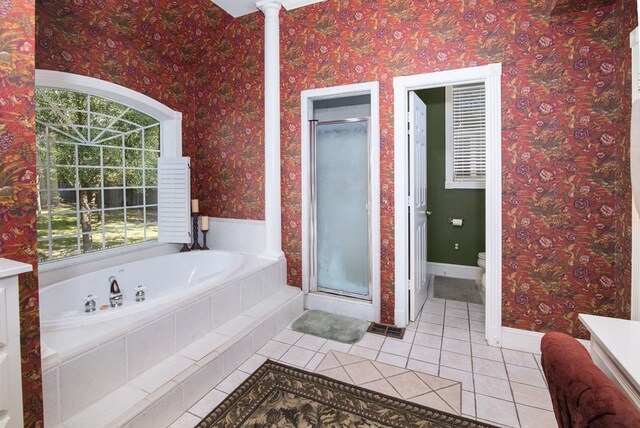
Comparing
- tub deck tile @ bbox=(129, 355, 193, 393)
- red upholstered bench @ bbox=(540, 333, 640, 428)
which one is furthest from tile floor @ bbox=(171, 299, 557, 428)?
red upholstered bench @ bbox=(540, 333, 640, 428)

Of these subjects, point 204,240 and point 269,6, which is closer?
point 269,6

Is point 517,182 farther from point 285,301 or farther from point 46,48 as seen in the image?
point 46,48

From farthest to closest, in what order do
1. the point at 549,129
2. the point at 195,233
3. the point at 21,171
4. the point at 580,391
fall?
1. the point at 195,233
2. the point at 549,129
3. the point at 21,171
4. the point at 580,391

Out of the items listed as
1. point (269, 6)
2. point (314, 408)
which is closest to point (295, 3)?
point (269, 6)

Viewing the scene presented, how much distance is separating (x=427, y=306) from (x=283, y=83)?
265 cm

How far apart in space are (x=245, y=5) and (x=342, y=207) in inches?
85.2

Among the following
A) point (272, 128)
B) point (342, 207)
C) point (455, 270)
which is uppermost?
point (272, 128)

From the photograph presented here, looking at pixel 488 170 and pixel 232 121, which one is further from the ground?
pixel 232 121

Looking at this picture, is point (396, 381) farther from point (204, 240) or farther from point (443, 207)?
point (443, 207)

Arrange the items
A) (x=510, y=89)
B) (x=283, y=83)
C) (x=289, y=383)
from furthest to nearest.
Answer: (x=283, y=83)
(x=510, y=89)
(x=289, y=383)

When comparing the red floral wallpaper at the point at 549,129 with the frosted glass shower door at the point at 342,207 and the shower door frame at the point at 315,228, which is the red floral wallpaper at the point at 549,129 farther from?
the shower door frame at the point at 315,228

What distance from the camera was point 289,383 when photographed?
2133mm

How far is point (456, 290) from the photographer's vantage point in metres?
3.90

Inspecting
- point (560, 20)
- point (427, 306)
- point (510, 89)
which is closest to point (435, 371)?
point (427, 306)
